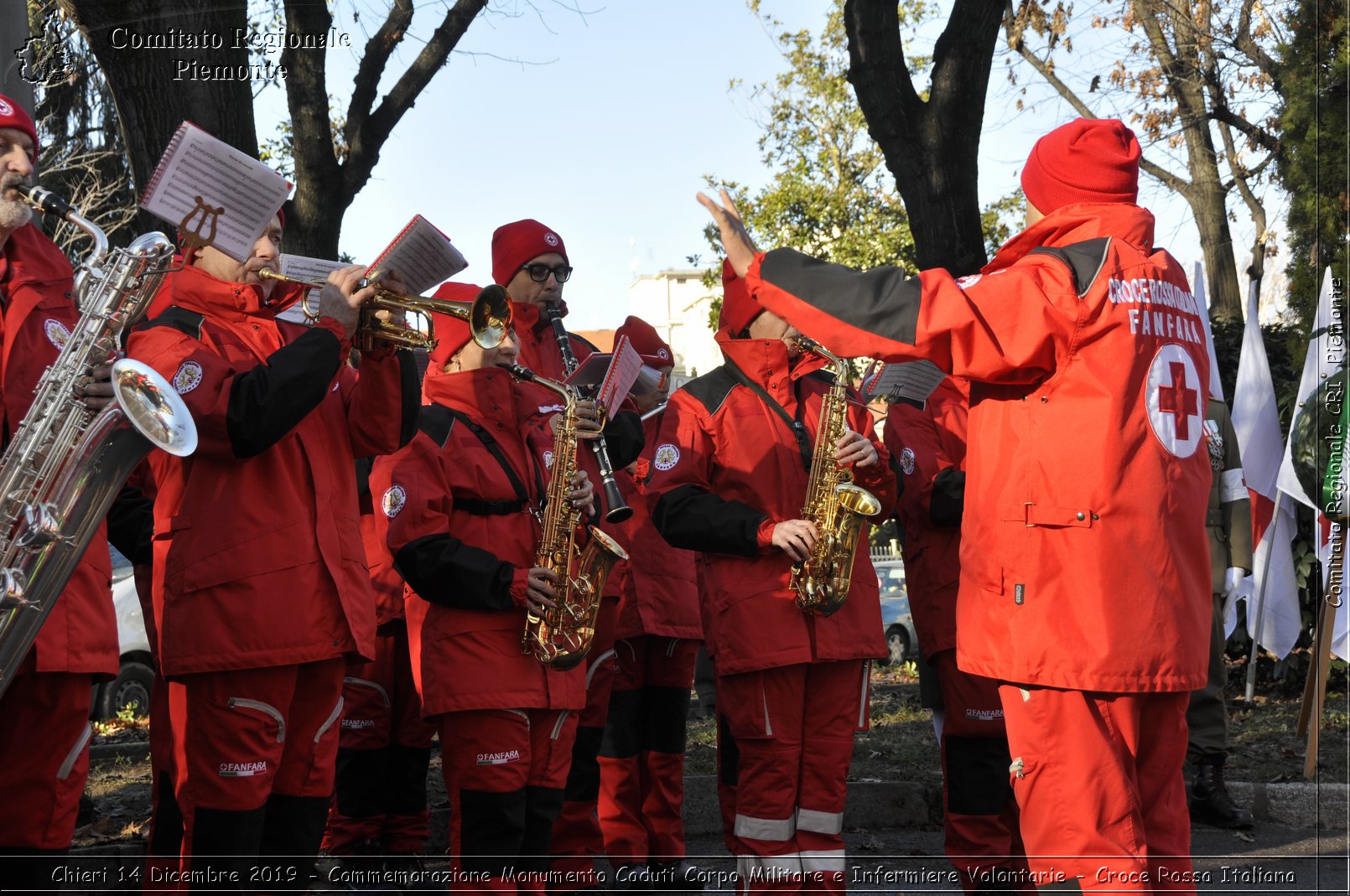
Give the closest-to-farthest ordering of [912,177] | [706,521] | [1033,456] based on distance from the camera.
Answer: [1033,456]
[706,521]
[912,177]

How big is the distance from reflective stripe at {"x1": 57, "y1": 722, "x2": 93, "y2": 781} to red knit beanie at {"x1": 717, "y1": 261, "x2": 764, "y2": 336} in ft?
8.91

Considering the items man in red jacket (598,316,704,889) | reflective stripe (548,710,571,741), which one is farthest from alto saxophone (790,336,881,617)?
man in red jacket (598,316,704,889)

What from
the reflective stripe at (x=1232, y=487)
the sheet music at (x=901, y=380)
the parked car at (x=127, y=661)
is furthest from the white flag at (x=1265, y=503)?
the parked car at (x=127, y=661)

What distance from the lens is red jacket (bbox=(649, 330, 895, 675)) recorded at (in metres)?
5.00

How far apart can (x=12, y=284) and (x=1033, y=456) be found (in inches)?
117

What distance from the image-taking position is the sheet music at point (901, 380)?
5.95m

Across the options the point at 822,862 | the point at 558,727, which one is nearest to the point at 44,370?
the point at 558,727

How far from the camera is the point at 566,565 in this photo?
194 inches

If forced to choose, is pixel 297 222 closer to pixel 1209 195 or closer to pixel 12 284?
pixel 12 284

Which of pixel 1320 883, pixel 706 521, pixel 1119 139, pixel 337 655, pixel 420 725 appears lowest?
pixel 1320 883

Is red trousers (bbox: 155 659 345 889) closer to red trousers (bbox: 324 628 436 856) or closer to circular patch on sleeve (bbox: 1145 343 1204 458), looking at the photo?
red trousers (bbox: 324 628 436 856)

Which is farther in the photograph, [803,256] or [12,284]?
[12,284]

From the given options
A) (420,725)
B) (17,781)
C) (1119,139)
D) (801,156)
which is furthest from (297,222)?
(801,156)

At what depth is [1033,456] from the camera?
370 centimetres
